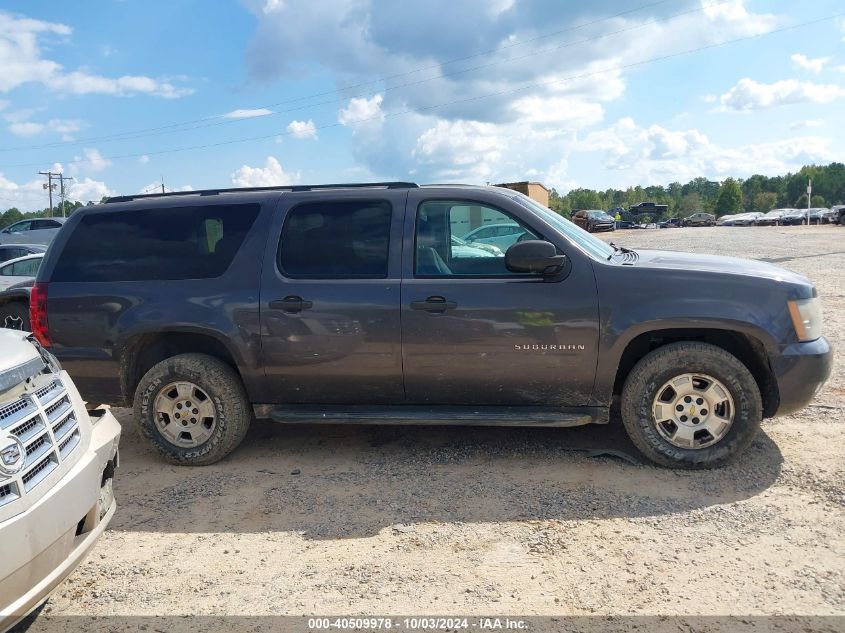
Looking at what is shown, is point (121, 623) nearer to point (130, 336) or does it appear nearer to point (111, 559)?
point (111, 559)

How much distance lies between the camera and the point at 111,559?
342cm

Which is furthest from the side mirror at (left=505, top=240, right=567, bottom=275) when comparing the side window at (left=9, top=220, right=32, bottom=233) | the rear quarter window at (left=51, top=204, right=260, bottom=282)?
the side window at (left=9, top=220, right=32, bottom=233)

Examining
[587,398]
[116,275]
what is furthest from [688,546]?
[116,275]

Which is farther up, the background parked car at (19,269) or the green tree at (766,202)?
the green tree at (766,202)

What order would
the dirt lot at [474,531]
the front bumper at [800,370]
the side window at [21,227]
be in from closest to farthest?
the dirt lot at [474,531] < the front bumper at [800,370] < the side window at [21,227]

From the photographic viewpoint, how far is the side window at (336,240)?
4434mm

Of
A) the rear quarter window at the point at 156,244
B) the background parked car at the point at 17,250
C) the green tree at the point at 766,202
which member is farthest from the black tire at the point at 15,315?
the green tree at the point at 766,202

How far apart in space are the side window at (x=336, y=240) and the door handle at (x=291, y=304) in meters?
0.17

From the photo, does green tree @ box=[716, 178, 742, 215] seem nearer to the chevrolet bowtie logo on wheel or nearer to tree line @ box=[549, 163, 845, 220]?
tree line @ box=[549, 163, 845, 220]

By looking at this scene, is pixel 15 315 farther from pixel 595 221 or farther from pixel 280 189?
pixel 595 221

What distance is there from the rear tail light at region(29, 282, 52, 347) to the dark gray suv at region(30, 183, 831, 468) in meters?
0.01

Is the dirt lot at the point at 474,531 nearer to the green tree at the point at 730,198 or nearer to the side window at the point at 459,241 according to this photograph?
the side window at the point at 459,241

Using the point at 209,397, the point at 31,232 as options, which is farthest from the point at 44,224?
the point at 209,397

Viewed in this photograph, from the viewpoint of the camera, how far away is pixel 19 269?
1197 cm
